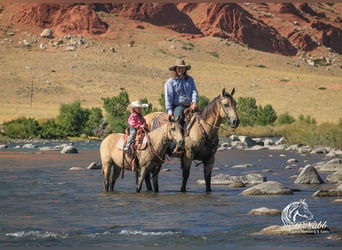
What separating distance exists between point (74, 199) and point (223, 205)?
128 inches

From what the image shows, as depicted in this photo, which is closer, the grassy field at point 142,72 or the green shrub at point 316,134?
the green shrub at point 316,134

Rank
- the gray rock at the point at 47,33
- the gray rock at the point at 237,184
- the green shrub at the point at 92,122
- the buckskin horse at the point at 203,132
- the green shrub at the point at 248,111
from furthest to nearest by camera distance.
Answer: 1. the gray rock at the point at 47,33
2. the green shrub at the point at 248,111
3. the green shrub at the point at 92,122
4. the gray rock at the point at 237,184
5. the buckskin horse at the point at 203,132

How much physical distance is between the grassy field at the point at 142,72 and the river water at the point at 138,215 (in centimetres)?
7372

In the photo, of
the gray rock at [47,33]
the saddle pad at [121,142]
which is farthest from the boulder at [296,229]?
the gray rock at [47,33]

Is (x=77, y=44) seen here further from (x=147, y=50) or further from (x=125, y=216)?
(x=125, y=216)

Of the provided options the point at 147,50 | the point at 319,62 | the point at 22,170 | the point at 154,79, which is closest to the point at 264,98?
the point at 154,79

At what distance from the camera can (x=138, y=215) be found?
538 inches

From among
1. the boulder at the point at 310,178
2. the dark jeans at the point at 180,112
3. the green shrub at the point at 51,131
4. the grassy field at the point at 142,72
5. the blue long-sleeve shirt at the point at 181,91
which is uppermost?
the grassy field at the point at 142,72

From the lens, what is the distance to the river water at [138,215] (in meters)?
10.9

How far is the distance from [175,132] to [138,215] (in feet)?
10.6

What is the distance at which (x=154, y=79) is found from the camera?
436ft

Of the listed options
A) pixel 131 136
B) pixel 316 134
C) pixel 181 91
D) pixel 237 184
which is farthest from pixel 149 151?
pixel 316 134

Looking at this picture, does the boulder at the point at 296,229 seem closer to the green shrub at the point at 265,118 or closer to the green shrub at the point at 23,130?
the green shrub at the point at 23,130

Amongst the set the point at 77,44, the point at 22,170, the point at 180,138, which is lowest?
the point at 22,170
